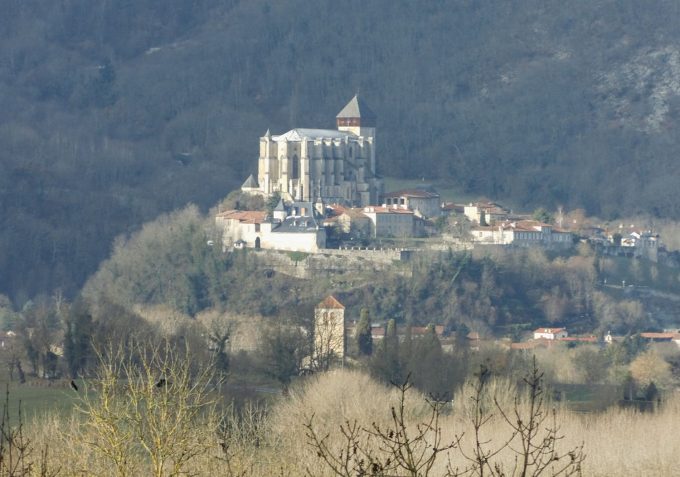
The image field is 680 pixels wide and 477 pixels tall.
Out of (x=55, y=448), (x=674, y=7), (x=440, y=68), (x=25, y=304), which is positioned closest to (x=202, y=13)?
(x=440, y=68)

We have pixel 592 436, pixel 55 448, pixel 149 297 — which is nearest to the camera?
pixel 55 448

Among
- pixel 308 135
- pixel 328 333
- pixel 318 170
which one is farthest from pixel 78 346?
pixel 308 135

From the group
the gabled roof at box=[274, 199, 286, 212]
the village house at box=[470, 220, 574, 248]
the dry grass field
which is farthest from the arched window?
the dry grass field

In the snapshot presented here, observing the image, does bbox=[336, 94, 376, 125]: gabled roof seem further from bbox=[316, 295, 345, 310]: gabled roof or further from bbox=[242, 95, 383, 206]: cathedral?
bbox=[316, 295, 345, 310]: gabled roof

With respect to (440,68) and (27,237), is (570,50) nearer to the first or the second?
(440,68)

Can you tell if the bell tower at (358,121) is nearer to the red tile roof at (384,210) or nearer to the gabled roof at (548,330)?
the red tile roof at (384,210)

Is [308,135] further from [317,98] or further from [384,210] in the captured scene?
[317,98]
